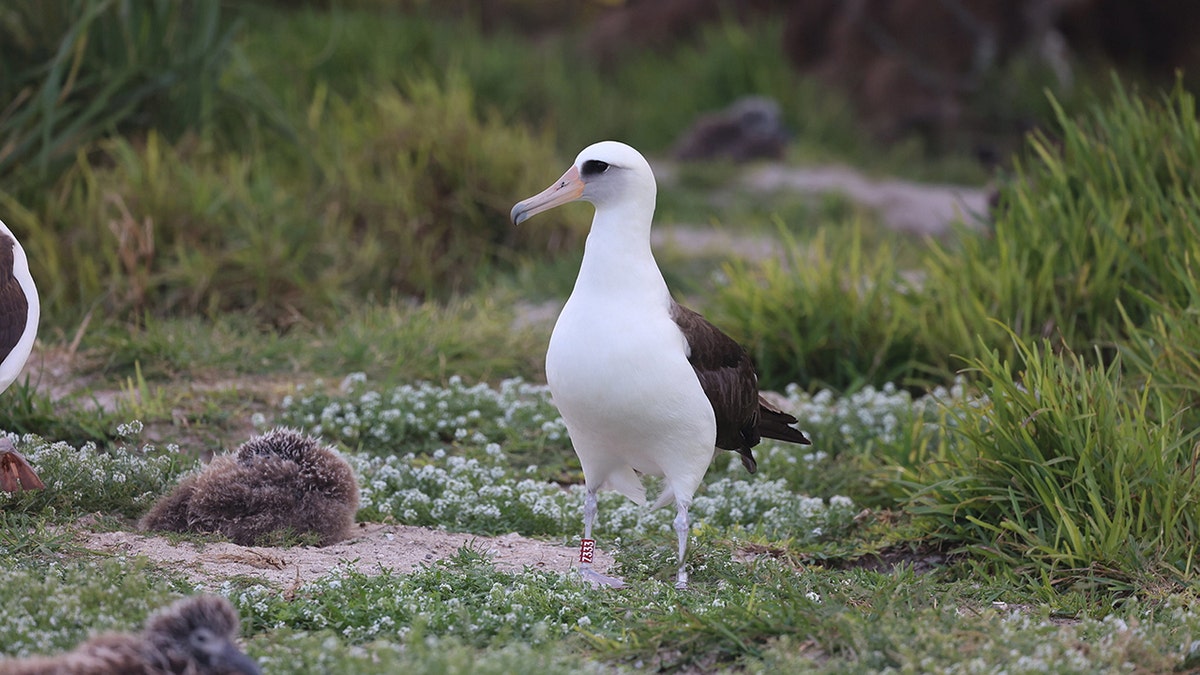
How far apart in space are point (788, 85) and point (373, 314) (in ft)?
27.6

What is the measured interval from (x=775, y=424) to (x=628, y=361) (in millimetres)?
1042

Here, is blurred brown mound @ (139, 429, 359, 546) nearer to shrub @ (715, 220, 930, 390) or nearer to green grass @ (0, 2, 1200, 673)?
green grass @ (0, 2, 1200, 673)

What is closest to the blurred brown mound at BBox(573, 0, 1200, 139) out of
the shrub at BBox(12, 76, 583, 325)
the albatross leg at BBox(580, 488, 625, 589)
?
the shrub at BBox(12, 76, 583, 325)

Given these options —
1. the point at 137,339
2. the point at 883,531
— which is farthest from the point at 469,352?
the point at 883,531

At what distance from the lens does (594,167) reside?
13.0 ft

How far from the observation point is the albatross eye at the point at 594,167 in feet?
12.9

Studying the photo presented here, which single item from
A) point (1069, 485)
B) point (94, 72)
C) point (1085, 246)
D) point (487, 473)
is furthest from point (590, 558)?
point (94, 72)

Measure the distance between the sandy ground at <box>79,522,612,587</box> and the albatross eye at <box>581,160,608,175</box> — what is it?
118cm

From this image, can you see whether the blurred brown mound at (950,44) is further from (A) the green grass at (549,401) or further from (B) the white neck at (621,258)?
(B) the white neck at (621,258)

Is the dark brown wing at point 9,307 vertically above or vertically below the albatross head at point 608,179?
below

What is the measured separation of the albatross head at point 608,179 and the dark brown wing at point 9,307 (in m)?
1.50

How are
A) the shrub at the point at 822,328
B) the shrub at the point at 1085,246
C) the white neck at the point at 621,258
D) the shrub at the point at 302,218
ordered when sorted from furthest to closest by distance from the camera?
the shrub at the point at 302,218 → the shrub at the point at 822,328 → the shrub at the point at 1085,246 → the white neck at the point at 621,258

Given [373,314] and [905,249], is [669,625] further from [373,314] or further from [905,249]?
[905,249]

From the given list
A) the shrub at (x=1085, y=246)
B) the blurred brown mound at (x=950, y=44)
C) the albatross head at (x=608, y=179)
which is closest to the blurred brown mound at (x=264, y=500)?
the albatross head at (x=608, y=179)
